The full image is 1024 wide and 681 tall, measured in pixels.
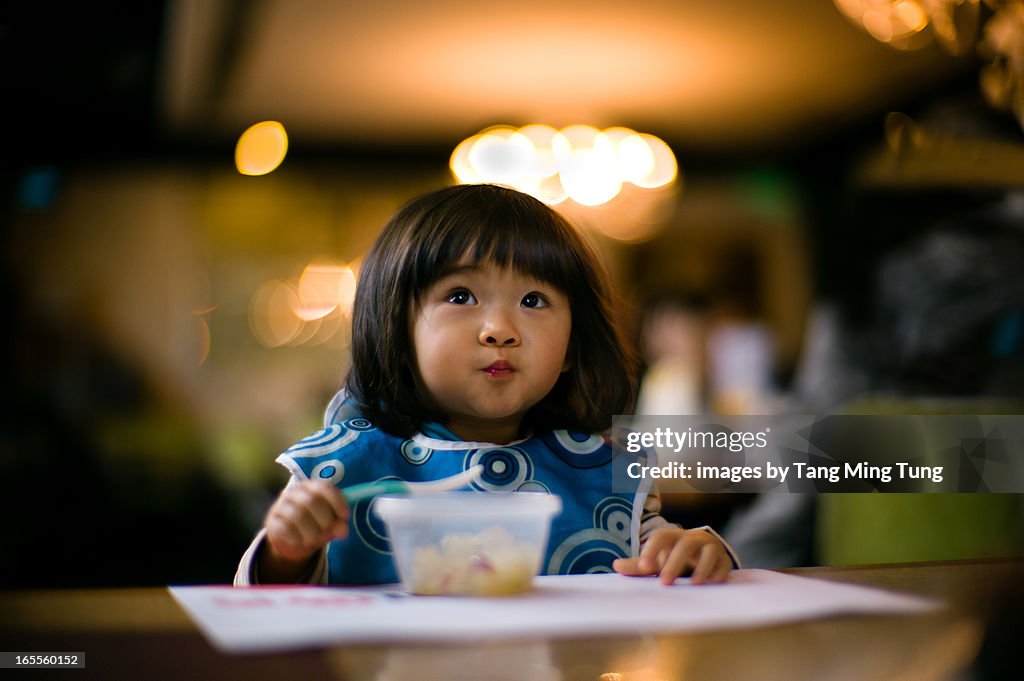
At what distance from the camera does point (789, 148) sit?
5.08 metres

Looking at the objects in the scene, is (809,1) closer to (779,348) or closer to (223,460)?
(779,348)

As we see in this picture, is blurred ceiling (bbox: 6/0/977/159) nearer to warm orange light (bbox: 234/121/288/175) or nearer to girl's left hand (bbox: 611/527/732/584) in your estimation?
warm orange light (bbox: 234/121/288/175)

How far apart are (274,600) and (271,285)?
16.1 feet

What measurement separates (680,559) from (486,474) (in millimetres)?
194

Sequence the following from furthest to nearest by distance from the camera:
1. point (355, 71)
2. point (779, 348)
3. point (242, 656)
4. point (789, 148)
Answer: point (779, 348)
point (789, 148)
point (355, 71)
point (242, 656)

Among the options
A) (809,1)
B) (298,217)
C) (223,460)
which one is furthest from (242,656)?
(298,217)

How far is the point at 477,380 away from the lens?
0.66 metres

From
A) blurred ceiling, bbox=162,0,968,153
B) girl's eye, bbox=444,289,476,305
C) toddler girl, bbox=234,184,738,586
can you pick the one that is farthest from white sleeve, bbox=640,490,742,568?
blurred ceiling, bbox=162,0,968,153

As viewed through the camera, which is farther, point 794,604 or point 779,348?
point 779,348

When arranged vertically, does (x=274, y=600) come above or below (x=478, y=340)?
below

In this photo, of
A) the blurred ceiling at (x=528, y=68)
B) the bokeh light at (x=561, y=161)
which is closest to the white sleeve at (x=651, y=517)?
the bokeh light at (x=561, y=161)

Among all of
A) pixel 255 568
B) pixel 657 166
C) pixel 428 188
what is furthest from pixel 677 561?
pixel 428 188
